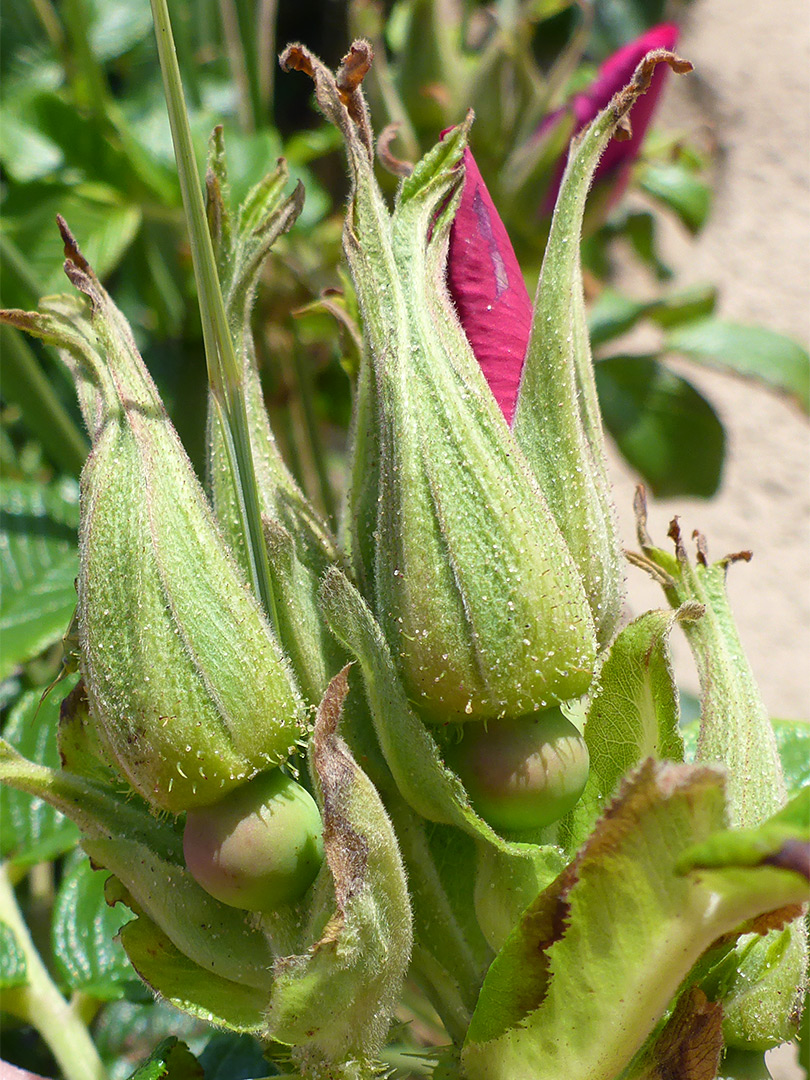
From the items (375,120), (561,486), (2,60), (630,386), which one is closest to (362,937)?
(561,486)

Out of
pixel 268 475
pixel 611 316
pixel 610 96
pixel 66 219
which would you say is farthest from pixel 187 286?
pixel 268 475

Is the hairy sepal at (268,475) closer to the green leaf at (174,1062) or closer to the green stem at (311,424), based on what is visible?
the green leaf at (174,1062)

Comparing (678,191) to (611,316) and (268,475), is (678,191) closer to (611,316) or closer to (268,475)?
(611,316)

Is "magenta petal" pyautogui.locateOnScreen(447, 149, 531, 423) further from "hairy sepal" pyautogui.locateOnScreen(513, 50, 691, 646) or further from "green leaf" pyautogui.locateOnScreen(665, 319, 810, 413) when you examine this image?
"green leaf" pyautogui.locateOnScreen(665, 319, 810, 413)

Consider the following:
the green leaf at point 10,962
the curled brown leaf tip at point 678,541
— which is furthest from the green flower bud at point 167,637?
the green leaf at point 10,962

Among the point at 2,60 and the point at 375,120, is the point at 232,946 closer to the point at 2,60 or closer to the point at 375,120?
the point at 375,120

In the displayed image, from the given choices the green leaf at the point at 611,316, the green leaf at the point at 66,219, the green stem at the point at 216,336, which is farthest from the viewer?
the green leaf at the point at 611,316
